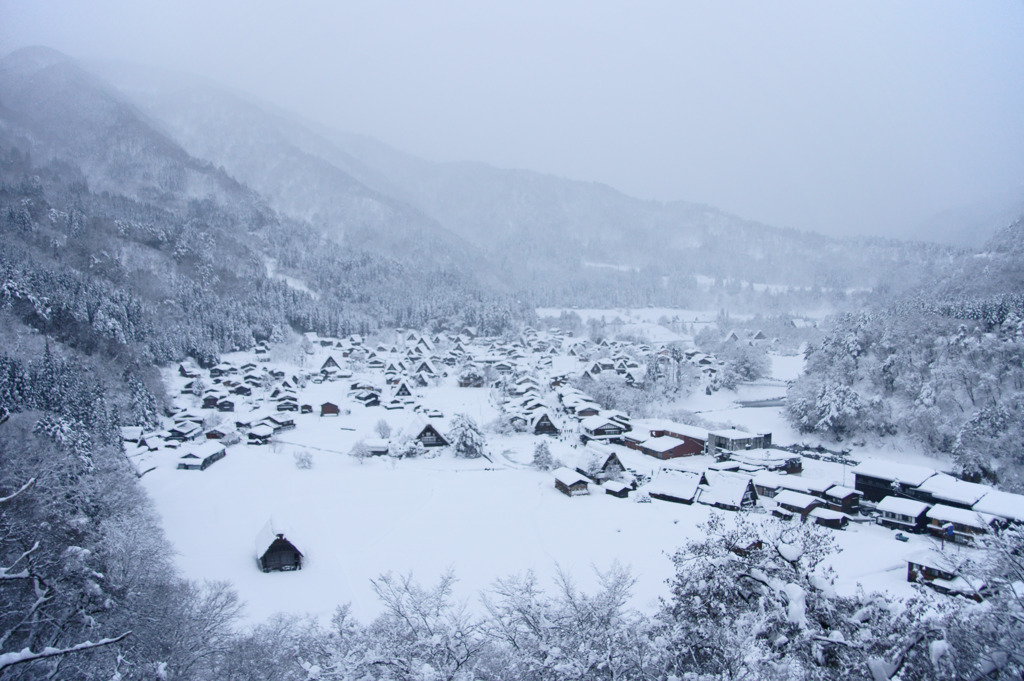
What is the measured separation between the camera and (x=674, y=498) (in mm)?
18125

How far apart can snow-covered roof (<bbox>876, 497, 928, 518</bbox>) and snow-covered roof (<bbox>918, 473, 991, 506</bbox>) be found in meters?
0.87

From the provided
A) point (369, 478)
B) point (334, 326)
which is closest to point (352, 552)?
point (369, 478)

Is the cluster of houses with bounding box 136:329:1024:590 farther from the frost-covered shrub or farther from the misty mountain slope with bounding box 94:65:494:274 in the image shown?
the misty mountain slope with bounding box 94:65:494:274

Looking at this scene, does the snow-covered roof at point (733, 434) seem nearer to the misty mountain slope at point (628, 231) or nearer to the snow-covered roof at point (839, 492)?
the snow-covered roof at point (839, 492)

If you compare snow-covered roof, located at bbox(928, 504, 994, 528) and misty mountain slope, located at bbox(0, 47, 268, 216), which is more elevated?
misty mountain slope, located at bbox(0, 47, 268, 216)

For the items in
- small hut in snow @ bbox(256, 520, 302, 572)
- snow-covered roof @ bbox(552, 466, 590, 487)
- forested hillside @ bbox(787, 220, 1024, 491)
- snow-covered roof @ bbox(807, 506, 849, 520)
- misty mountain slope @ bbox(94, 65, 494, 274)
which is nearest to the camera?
small hut in snow @ bbox(256, 520, 302, 572)

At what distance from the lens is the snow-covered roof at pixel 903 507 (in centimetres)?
1647

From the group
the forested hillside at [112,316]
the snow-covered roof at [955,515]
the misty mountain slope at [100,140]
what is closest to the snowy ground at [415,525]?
the snow-covered roof at [955,515]

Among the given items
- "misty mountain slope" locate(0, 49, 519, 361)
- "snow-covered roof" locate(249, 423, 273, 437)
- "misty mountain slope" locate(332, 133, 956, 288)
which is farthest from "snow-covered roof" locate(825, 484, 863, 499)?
"misty mountain slope" locate(332, 133, 956, 288)

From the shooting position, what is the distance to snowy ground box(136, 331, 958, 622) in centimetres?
1209

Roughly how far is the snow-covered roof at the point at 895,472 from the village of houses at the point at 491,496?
0.27ft

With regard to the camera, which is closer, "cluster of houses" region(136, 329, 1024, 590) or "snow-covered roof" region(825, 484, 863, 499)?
"cluster of houses" region(136, 329, 1024, 590)

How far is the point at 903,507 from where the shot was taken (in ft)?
55.0

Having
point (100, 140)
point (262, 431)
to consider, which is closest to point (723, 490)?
point (262, 431)
